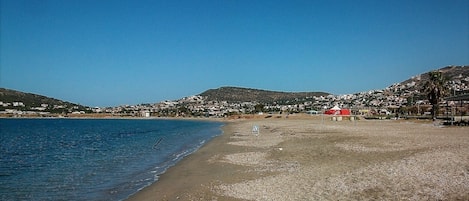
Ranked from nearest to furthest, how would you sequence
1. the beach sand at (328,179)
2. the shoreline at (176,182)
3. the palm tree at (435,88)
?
the beach sand at (328,179)
the shoreline at (176,182)
the palm tree at (435,88)

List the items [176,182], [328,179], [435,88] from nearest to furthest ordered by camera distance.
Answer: [328,179] → [176,182] → [435,88]

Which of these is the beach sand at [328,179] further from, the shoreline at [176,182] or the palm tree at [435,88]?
the palm tree at [435,88]

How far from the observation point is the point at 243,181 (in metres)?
13.6

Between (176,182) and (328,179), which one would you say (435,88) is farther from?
(176,182)

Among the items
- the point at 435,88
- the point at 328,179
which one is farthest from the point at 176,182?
the point at 435,88

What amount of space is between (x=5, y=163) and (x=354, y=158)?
19.3m

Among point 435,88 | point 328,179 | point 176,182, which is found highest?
point 435,88

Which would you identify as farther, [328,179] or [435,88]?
[435,88]

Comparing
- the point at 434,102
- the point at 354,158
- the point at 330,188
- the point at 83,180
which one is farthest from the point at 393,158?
the point at 434,102

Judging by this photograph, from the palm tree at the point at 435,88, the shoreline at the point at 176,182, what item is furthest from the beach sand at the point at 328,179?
the palm tree at the point at 435,88

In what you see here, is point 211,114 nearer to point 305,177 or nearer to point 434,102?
point 434,102

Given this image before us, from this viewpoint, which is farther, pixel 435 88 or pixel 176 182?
pixel 435 88

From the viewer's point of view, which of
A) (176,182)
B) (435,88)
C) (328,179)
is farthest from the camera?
(435,88)

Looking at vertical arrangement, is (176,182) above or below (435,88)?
below
